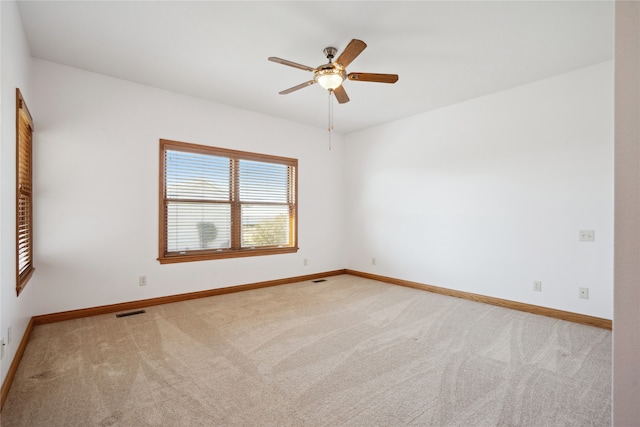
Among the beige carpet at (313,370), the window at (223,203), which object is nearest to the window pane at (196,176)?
the window at (223,203)

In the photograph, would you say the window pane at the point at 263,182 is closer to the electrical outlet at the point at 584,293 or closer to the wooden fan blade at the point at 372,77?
the wooden fan blade at the point at 372,77

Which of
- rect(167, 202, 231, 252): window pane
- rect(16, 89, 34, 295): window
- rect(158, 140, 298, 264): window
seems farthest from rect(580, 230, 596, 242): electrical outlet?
rect(16, 89, 34, 295): window

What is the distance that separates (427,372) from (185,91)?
4.15 metres

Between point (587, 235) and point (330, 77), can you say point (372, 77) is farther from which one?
point (587, 235)

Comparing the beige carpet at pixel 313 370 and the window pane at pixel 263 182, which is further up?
the window pane at pixel 263 182

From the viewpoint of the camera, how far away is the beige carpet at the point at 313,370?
1.75 metres

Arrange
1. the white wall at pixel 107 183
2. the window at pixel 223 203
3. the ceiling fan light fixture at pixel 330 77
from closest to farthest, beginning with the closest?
the ceiling fan light fixture at pixel 330 77 → the white wall at pixel 107 183 → the window at pixel 223 203

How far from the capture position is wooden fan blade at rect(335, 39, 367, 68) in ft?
7.47

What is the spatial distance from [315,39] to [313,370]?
280 centimetres

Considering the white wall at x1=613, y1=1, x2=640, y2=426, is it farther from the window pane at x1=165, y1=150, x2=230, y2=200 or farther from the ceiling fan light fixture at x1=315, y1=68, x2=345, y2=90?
the window pane at x1=165, y1=150, x2=230, y2=200

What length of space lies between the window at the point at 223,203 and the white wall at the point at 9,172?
1611 millimetres

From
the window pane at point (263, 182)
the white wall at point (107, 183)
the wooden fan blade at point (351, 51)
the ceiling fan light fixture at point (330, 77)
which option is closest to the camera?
the wooden fan blade at point (351, 51)

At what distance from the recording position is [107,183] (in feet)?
11.5

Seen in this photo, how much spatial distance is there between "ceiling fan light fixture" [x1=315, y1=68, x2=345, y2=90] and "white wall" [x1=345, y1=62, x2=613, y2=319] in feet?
7.76
